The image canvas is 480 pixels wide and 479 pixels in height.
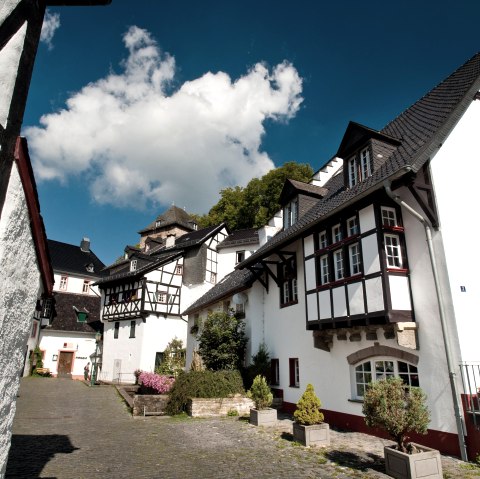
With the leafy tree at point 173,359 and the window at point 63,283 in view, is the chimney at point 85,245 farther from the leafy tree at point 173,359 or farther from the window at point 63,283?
the leafy tree at point 173,359

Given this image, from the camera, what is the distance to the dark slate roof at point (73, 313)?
115 feet

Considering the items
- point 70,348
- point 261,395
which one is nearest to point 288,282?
point 261,395

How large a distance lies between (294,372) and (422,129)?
9.65 m

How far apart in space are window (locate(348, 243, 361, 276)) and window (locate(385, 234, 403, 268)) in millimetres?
770

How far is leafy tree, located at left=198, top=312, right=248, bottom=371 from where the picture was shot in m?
17.0

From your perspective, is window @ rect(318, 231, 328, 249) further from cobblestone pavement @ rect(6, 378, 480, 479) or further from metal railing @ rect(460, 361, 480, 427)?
cobblestone pavement @ rect(6, 378, 480, 479)

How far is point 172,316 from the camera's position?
29.5 metres

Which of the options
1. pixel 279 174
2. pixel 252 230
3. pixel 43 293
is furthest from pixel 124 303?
pixel 43 293

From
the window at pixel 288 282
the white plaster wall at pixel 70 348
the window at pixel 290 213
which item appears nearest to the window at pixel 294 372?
the window at pixel 288 282

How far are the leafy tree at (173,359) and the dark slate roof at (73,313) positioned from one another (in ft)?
39.8

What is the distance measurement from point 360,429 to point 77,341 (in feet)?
103

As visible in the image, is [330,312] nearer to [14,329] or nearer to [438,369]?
[438,369]

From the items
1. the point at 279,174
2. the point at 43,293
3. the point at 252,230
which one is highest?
the point at 279,174

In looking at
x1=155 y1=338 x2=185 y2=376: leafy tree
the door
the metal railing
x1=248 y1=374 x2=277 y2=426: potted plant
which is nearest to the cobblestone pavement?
x1=248 y1=374 x2=277 y2=426: potted plant
